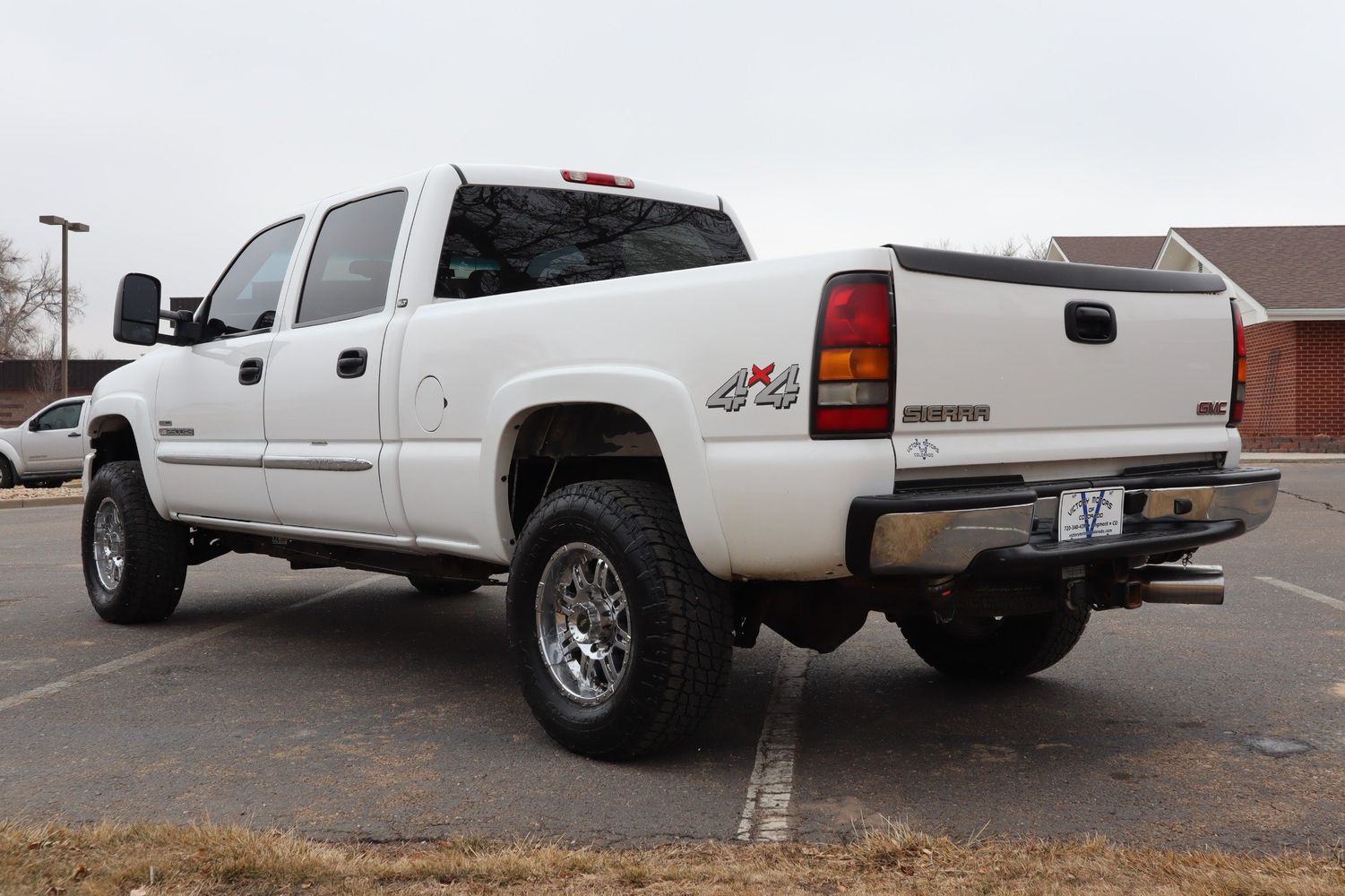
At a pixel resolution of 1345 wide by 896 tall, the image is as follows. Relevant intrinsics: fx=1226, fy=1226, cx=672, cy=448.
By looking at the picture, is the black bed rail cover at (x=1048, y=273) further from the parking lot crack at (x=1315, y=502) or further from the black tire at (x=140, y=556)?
the parking lot crack at (x=1315, y=502)

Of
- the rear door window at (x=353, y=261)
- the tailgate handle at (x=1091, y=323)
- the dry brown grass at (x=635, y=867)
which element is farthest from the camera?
the rear door window at (x=353, y=261)

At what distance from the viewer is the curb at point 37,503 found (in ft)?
56.2

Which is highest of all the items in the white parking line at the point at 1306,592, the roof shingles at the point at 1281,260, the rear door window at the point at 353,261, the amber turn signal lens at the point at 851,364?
the roof shingles at the point at 1281,260

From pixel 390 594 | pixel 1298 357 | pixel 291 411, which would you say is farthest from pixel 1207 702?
pixel 1298 357

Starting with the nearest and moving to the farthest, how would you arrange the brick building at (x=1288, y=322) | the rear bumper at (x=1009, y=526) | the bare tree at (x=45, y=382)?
the rear bumper at (x=1009, y=526), the brick building at (x=1288, y=322), the bare tree at (x=45, y=382)

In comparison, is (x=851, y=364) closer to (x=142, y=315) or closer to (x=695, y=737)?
(x=695, y=737)

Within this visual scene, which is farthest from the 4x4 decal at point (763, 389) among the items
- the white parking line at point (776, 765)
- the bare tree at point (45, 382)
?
the bare tree at point (45, 382)

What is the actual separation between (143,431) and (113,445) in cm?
82

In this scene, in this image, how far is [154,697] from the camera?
504 centimetres

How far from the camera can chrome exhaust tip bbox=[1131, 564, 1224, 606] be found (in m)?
4.05

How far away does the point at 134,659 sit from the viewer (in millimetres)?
5859

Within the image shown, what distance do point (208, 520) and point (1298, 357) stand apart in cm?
2249

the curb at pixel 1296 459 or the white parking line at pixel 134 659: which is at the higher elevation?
the curb at pixel 1296 459

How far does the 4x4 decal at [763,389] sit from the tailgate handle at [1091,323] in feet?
3.22
